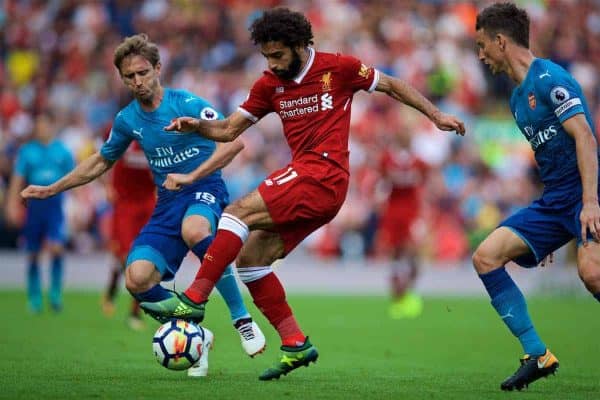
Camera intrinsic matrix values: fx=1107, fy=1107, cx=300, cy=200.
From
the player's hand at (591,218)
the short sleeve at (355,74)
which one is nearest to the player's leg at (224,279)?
the short sleeve at (355,74)

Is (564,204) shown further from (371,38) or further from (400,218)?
(371,38)

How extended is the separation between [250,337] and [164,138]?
6.00 ft

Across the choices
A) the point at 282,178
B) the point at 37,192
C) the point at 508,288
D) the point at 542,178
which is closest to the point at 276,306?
Result: the point at 282,178

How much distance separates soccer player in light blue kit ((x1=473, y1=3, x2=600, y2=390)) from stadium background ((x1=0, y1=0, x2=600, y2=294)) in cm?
1354

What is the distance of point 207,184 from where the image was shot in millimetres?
9352

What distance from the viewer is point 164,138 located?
920cm

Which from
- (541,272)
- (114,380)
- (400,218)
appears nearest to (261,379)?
(114,380)

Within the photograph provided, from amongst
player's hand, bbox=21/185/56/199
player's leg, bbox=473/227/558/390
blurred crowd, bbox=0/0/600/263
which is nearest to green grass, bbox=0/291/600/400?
player's leg, bbox=473/227/558/390

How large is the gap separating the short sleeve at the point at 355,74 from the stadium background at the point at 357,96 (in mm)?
13673

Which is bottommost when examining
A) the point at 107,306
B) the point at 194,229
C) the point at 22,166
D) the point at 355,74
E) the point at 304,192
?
the point at 107,306

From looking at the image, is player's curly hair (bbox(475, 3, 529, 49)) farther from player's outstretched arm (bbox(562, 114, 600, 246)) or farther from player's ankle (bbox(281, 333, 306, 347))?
player's ankle (bbox(281, 333, 306, 347))

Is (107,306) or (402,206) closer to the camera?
(107,306)

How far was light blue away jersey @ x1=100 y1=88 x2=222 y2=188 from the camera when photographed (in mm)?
9227

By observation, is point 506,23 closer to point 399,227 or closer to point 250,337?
point 250,337
